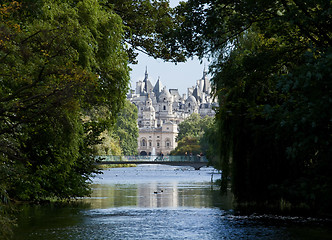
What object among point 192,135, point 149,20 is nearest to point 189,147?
point 192,135

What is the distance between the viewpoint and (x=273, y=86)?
13.7 meters

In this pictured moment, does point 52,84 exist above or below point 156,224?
above

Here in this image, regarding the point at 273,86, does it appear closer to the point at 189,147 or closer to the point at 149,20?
the point at 149,20

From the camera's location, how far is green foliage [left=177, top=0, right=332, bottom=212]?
28.3ft

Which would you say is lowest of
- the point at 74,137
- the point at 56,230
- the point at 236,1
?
the point at 56,230

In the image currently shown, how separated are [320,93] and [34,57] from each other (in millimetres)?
5341

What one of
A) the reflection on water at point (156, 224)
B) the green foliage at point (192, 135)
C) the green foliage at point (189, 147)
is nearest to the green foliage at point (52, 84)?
the reflection on water at point (156, 224)

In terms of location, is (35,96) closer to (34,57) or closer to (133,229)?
(34,57)

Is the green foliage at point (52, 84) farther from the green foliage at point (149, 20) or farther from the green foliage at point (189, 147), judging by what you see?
the green foliage at point (189, 147)

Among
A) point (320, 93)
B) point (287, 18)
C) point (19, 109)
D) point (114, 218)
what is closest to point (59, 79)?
point (19, 109)

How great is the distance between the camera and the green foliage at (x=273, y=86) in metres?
8.63

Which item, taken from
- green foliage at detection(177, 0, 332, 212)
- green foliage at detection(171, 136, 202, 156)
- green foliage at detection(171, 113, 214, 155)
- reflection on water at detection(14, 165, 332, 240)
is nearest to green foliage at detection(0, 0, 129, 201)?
reflection on water at detection(14, 165, 332, 240)

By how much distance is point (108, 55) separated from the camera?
17000 mm

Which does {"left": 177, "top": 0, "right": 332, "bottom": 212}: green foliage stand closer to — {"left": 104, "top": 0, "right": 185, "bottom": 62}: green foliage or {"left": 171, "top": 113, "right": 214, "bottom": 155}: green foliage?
{"left": 104, "top": 0, "right": 185, "bottom": 62}: green foliage
